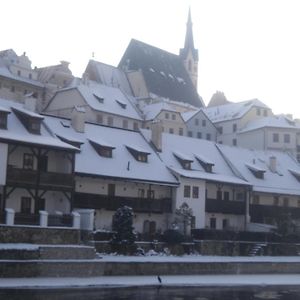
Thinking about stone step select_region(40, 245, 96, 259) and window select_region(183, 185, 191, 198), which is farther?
window select_region(183, 185, 191, 198)

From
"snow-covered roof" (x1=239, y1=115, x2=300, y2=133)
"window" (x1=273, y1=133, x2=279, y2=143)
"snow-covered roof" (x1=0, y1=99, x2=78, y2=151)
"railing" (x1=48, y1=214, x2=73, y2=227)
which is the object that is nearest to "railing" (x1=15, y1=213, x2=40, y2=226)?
"railing" (x1=48, y1=214, x2=73, y2=227)

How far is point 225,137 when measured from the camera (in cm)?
9944

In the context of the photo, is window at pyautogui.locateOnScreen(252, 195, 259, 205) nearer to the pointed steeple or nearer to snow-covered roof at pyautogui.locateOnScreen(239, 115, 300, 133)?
snow-covered roof at pyautogui.locateOnScreen(239, 115, 300, 133)

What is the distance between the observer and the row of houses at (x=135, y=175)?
147ft

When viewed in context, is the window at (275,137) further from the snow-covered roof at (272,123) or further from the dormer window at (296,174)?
the dormer window at (296,174)

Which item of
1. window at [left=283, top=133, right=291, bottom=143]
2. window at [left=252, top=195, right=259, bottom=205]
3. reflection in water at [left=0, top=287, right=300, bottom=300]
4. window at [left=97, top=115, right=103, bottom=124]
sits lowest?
reflection in water at [left=0, top=287, right=300, bottom=300]

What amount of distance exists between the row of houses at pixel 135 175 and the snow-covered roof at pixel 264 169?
0.15 metres

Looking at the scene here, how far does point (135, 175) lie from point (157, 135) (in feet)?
27.7

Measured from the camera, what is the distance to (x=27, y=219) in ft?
139

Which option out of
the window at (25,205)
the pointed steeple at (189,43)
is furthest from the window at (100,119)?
the pointed steeple at (189,43)

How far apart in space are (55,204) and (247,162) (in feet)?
91.4

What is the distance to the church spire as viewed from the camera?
439 ft

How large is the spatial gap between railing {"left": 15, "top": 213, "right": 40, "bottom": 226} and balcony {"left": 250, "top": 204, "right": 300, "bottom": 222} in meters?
26.9

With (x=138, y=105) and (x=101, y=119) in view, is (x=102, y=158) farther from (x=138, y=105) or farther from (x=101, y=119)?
(x=138, y=105)
